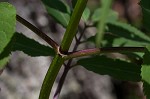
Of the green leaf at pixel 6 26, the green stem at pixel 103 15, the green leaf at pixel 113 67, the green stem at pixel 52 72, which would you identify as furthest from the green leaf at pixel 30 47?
the green stem at pixel 103 15

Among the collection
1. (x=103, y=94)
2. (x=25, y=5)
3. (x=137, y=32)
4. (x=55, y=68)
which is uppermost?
(x=55, y=68)

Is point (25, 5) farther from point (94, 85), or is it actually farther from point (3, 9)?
point (3, 9)

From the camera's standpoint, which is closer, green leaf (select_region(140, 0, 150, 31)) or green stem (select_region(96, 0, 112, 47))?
green stem (select_region(96, 0, 112, 47))

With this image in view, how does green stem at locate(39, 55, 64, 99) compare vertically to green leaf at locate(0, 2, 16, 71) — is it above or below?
below

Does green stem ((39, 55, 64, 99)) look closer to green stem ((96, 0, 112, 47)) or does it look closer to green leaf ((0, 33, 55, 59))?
green leaf ((0, 33, 55, 59))

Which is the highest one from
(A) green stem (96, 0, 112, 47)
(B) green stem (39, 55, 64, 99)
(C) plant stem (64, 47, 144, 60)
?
(A) green stem (96, 0, 112, 47)

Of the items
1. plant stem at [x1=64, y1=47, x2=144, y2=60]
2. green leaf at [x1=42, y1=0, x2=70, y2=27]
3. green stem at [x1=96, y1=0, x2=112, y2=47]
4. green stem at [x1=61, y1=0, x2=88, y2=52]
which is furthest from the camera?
green leaf at [x1=42, y1=0, x2=70, y2=27]

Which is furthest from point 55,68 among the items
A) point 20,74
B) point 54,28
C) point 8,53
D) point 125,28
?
point 54,28

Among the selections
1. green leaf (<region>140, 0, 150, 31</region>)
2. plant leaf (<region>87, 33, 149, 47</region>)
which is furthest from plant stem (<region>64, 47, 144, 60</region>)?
plant leaf (<region>87, 33, 149, 47</region>)
